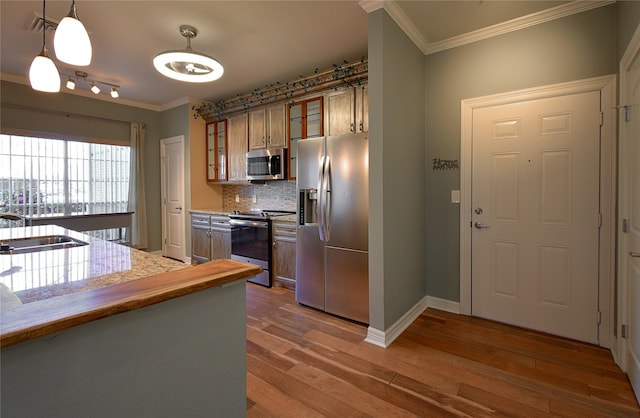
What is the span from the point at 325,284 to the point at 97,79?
4042 millimetres

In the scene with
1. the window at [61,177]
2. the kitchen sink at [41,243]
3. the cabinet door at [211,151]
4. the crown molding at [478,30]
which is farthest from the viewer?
the cabinet door at [211,151]

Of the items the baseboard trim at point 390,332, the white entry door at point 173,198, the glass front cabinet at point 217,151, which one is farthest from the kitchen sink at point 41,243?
the white entry door at point 173,198

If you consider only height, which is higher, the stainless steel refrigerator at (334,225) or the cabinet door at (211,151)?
the cabinet door at (211,151)

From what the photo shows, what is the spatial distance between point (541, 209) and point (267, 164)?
10.3ft

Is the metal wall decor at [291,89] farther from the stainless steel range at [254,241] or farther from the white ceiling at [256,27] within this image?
the stainless steel range at [254,241]

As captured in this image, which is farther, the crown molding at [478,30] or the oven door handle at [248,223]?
the oven door handle at [248,223]

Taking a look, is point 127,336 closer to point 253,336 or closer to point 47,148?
point 253,336

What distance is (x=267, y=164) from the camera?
13.9 feet

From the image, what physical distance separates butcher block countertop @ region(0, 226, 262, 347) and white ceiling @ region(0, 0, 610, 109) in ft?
6.98

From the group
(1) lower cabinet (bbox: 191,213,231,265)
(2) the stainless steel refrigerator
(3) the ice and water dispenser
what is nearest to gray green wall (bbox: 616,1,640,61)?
(2) the stainless steel refrigerator

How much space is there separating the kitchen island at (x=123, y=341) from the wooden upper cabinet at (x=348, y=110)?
2.58 metres

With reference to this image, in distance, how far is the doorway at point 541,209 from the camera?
2424mm

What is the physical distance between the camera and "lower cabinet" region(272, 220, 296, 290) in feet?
12.2

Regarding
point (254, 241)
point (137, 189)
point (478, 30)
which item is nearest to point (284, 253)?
point (254, 241)
